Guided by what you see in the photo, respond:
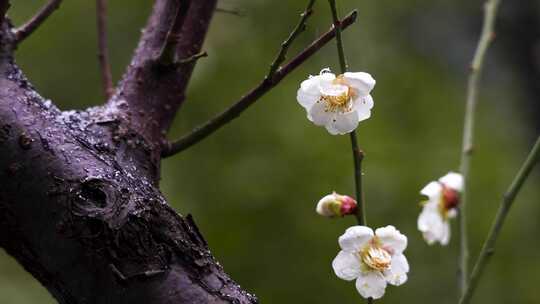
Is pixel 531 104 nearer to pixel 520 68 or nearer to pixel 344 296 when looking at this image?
pixel 520 68

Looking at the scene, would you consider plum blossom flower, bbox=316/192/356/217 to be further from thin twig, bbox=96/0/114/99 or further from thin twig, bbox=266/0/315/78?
thin twig, bbox=96/0/114/99

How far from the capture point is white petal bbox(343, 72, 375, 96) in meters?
0.94

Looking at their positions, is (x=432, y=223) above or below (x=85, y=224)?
above

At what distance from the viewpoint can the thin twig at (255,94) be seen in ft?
3.04

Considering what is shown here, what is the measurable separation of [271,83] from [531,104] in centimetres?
255

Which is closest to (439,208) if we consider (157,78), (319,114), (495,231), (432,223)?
(432,223)

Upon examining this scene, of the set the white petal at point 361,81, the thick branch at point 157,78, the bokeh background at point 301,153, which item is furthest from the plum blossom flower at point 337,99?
the bokeh background at point 301,153

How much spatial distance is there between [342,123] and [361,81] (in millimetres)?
60

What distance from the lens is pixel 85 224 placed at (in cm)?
79

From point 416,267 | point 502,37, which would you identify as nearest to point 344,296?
point 416,267

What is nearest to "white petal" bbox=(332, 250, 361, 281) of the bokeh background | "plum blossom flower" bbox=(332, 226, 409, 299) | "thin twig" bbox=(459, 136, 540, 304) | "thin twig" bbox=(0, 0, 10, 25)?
"plum blossom flower" bbox=(332, 226, 409, 299)

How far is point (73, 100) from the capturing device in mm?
2506

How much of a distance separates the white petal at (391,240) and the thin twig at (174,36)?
15.2 inches

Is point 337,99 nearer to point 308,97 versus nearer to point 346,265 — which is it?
point 308,97
